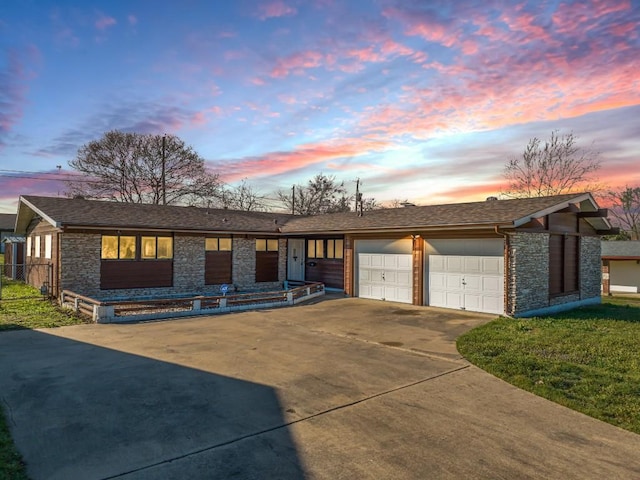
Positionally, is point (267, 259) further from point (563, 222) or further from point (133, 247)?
point (563, 222)

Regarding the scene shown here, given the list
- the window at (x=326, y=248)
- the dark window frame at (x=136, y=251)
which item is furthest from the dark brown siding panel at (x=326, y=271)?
the dark window frame at (x=136, y=251)

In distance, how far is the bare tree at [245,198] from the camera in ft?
157

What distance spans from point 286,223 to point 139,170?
1917 centimetres

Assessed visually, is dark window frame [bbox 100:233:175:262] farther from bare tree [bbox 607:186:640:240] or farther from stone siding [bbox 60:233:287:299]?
bare tree [bbox 607:186:640:240]

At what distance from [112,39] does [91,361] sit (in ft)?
33.5

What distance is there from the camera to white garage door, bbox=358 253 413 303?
1673cm

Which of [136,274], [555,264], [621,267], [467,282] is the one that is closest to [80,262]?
[136,274]

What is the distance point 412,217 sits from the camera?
17203mm

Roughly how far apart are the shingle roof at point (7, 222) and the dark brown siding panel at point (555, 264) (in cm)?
6023

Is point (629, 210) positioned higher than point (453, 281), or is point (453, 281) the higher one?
point (629, 210)

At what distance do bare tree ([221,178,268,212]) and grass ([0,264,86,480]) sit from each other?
94.0 ft

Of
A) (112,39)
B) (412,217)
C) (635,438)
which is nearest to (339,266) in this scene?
(412,217)

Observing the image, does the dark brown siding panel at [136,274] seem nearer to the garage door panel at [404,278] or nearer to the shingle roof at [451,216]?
the shingle roof at [451,216]

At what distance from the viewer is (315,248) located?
71.6 feet
